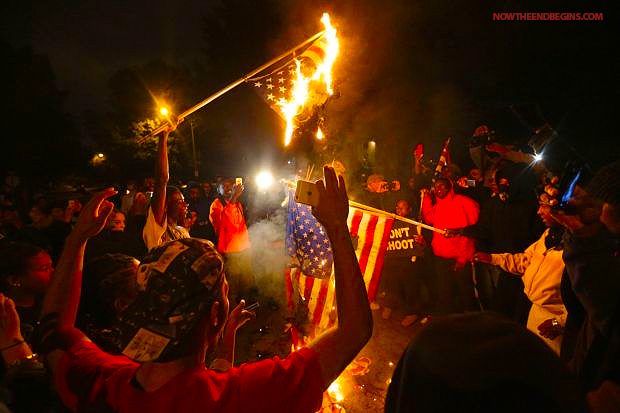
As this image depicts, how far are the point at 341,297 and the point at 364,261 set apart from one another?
3575 millimetres

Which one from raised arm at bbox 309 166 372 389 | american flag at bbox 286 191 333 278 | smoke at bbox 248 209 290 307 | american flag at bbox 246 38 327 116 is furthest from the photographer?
smoke at bbox 248 209 290 307

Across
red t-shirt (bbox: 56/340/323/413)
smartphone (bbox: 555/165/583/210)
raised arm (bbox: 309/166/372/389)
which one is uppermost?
smartphone (bbox: 555/165/583/210)

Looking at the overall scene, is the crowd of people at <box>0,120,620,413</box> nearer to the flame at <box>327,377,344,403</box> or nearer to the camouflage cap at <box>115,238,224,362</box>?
the camouflage cap at <box>115,238,224,362</box>

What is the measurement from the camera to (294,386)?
1.36 metres

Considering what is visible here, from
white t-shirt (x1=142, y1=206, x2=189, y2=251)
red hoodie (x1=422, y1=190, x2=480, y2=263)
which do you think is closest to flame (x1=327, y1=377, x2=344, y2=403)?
white t-shirt (x1=142, y1=206, x2=189, y2=251)

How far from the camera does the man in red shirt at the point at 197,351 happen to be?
53.4 inches

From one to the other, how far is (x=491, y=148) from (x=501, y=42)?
206 inches

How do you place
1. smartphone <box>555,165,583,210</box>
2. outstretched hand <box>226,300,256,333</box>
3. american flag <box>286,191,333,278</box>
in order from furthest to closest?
smartphone <box>555,165,583,210</box>, american flag <box>286,191,333,278</box>, outstretched hand <box>226,300,256,333</box>

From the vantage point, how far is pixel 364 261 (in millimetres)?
5023

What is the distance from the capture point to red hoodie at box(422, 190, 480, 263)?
625cm

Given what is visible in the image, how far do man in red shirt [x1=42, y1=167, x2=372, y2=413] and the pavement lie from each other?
3.07m

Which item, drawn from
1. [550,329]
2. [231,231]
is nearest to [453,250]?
[550,329]

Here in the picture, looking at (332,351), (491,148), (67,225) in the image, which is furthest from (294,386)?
(491,148)

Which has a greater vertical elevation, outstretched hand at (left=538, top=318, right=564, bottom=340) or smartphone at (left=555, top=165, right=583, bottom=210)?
smartphone at (left=555, top=165, right=583, bottom=210)
